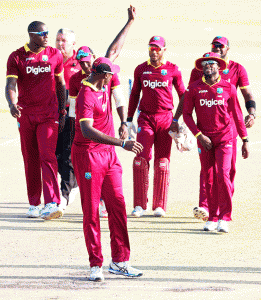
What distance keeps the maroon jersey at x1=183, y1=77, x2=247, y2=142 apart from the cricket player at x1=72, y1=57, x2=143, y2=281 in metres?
2.17

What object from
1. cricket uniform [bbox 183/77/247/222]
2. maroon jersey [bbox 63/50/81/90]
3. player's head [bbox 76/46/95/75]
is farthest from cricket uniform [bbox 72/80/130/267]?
maroon jersey [bbox 63/50/81/90]

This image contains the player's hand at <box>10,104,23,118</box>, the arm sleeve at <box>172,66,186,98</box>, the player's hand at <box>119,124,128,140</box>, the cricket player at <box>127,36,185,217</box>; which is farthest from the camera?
the arm sleeve at <box>172,66,186,98</box>

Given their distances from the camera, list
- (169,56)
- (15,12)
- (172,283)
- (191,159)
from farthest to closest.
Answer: (15,12) → (169,56) → (191,159) → (172,283)

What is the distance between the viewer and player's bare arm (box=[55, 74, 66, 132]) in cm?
1041

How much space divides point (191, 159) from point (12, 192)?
14.2 feet

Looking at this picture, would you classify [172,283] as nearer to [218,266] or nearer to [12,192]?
[218,266]

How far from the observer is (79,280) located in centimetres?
750

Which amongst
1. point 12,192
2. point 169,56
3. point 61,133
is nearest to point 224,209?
point 61,133

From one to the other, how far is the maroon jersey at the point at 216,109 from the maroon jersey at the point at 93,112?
209 cm

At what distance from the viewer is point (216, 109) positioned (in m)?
9.59

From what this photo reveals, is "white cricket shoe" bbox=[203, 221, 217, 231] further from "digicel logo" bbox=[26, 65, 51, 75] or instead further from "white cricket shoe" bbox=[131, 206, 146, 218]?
"digicel logo" bbox=[26, 65, 51, 75]

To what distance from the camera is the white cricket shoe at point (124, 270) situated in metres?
7.59

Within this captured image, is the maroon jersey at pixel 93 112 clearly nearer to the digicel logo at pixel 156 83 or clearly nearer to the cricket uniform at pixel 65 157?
the digicel logo at pixel 156 83

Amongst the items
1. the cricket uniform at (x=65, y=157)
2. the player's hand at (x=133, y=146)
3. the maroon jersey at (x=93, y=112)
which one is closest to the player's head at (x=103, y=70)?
the maroon jersey at (x=93, y=112)
